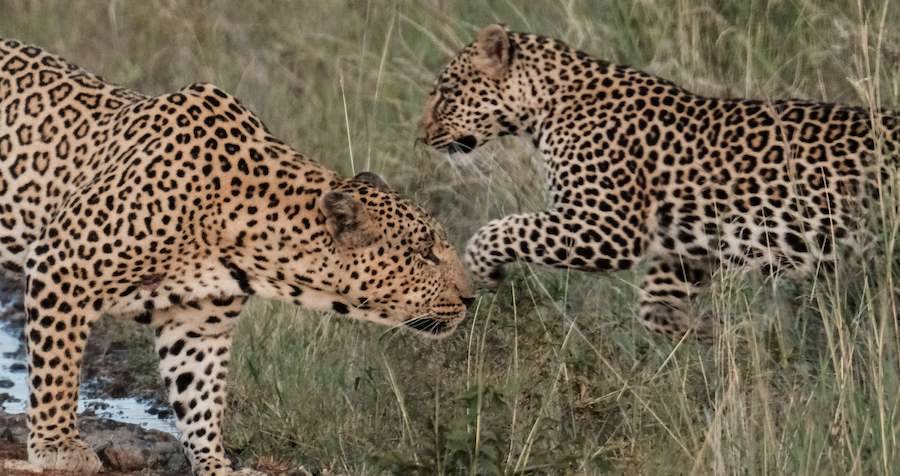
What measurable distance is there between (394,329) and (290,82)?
14.8 ft

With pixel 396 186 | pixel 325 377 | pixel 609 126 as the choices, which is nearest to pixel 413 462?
pixel 325 377

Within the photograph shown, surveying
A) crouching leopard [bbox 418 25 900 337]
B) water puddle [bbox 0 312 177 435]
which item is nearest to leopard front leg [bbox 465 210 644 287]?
crouching leopard [bbox 418 25 900 337]

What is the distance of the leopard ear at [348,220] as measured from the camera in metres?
6.61

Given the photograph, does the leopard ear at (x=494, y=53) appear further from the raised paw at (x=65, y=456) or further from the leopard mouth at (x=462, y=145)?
the raised paw at (x=65, y=456)

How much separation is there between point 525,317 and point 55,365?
6.54 feet

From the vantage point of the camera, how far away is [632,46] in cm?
1065

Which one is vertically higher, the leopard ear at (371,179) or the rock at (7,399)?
the leopard ear at (371,179)

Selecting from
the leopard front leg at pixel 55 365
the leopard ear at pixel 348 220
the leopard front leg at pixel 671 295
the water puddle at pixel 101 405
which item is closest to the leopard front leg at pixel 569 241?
the leopard front leg at pixel 671 295

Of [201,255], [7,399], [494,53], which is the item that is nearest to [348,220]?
[201,255]

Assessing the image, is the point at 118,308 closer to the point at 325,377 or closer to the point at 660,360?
the point at 325,377

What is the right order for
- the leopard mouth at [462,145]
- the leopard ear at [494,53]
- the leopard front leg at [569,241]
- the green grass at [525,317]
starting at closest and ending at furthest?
1. the green grass at [525,317]
2. the leopard front leg at [569,241]
3. the leopard ear at [494,53]
4. the leopard mouth at [462,145]

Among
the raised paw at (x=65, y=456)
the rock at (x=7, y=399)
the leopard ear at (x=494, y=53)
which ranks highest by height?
the leopard ear at (x=494, y=53)

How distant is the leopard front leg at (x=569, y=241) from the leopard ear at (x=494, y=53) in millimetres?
860

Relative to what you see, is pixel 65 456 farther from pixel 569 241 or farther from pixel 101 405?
pixel 569 241
